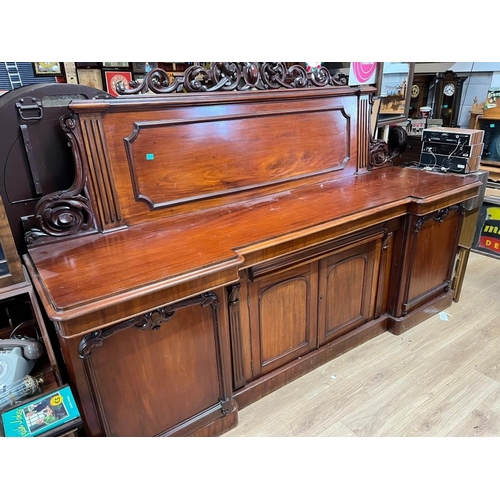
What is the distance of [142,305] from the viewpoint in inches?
45.0

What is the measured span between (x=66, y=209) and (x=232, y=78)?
913 millimetres

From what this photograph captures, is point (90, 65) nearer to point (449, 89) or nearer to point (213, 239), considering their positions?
point (213, 239)

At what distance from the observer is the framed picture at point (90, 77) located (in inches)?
130

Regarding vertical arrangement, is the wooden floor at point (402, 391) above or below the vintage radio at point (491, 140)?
below

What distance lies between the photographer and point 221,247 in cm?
136

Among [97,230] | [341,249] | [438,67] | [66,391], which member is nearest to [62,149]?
[97,230]

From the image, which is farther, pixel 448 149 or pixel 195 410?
pixel 448 149

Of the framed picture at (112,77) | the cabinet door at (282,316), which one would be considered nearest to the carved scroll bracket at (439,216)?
the cabinet door at (282,316)

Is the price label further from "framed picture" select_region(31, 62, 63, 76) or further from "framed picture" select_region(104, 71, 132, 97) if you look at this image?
"framed picture" select_region(104, 71, 132, 97)

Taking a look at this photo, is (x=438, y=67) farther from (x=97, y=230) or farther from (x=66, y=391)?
(x=66, y=391)

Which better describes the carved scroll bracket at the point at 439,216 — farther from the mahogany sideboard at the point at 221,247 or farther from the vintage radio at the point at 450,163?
the vintage radio at the point at 450,163

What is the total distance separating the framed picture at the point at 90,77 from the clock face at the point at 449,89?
350 centimetres

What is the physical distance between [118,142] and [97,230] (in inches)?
14.0

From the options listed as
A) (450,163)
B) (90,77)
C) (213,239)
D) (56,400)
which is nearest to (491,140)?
(450,163)
